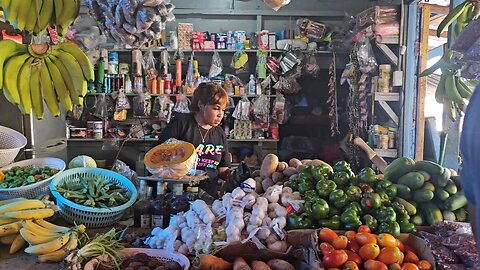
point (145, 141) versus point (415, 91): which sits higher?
point (415, 91)

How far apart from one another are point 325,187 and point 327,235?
0.90 ft

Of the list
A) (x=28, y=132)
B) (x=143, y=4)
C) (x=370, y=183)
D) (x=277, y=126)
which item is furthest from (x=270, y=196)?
(x=277, y=126)

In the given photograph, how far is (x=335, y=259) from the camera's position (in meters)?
1.48

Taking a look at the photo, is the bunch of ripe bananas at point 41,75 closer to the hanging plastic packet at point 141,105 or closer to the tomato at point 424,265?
the tomato at point 424,265

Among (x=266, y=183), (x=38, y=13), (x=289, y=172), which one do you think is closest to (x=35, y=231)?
(x=38, y=13)

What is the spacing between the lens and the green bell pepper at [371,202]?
1.71 meters

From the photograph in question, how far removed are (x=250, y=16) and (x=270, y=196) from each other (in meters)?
3.61

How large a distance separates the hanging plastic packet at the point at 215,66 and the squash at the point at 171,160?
259cm

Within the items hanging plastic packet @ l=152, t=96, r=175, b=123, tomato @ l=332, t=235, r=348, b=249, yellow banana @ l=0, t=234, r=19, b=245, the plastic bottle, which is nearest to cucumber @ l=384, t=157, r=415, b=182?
tomato @ l=332, t=235, r=348, b=249

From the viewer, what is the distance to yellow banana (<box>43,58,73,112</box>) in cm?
199

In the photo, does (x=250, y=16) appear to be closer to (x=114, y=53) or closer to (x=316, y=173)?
(x=114, y=53)

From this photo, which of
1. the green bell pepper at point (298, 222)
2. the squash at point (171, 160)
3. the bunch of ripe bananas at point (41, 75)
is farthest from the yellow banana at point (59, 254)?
the green bell pepper at point (298, 222)

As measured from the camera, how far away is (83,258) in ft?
5.18

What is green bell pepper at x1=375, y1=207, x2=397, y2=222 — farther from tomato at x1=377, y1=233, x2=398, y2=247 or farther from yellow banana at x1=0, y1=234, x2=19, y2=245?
yellow banana at x1=0, y1=234, x2=19, y2=245
